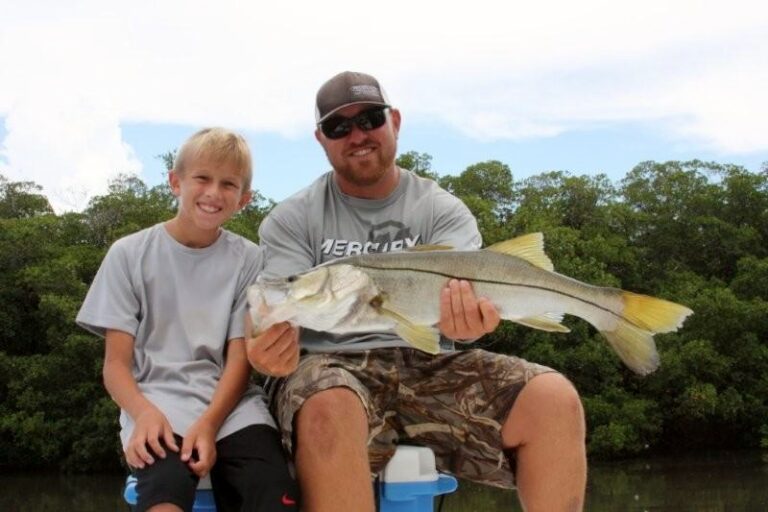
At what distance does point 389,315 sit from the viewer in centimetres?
270

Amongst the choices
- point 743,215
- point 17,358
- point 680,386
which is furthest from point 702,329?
point 17,358

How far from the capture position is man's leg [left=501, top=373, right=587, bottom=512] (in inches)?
111

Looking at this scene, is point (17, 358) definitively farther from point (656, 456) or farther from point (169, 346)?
point (169, 346)

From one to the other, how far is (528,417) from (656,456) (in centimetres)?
2490

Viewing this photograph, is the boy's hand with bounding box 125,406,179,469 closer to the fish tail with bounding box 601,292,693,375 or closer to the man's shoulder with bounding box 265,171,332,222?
the man's shoulder with bounding box 265,171,332,222

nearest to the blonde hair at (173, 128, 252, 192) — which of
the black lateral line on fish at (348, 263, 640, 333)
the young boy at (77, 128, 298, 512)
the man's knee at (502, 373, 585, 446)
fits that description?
the young boy at (77, 128, 298, 512)

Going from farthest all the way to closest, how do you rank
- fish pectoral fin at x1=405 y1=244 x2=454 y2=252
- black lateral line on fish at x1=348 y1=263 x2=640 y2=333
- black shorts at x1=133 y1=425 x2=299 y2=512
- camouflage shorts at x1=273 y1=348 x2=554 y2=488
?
camouflage shorts at x1=273 y1=348 x2=554 y2=488 → fish pectoral fin at x1=405 y1=244 x2=454 y2=252 → black lateral line on fish at x1=348 y1=263 x2=640 y2=333 → black shorts at x1=133 y1=425 x2=299 y2=512

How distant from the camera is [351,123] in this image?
130 inches

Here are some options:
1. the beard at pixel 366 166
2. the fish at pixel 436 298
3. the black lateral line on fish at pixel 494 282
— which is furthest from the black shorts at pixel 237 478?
the beard at pixel 366 166

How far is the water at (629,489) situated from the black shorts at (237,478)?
14.4 meters

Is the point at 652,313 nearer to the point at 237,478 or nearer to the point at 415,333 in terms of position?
the point at 415,333

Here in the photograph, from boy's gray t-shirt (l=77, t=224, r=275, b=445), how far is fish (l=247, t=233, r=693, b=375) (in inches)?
13.9

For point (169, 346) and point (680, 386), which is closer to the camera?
point (169, 346)

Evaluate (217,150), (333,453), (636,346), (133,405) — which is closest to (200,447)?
(133,405)
